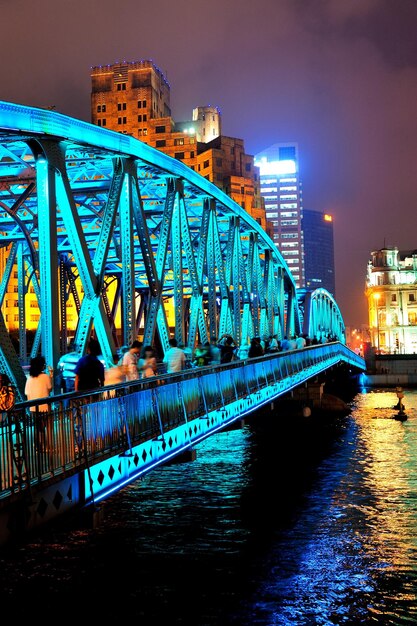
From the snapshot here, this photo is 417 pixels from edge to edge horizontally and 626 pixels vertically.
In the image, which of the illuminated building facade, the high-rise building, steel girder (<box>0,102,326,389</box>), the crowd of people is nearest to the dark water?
the crowd of people

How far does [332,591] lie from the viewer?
14281 mm

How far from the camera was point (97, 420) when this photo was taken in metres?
11.1

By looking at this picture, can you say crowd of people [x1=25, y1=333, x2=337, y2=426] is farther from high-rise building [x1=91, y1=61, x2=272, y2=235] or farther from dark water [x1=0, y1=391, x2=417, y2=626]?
high-rise building [x1=91, y1=61, x2=272, y2=235]

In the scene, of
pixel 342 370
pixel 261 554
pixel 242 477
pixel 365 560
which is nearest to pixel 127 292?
pixel 261 554

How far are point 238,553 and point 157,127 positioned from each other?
418 feet

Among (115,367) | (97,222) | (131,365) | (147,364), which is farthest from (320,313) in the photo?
(115,367)

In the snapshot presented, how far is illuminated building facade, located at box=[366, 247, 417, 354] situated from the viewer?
151m

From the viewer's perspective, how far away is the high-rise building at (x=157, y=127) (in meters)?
136

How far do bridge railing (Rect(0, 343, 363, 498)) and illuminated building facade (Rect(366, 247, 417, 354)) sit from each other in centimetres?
13357

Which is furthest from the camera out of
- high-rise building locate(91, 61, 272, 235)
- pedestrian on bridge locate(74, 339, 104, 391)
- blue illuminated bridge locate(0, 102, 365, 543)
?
high-rise building locate(91, 61, 272, 235)

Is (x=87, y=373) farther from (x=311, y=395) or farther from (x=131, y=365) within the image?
(x=311, y=395)

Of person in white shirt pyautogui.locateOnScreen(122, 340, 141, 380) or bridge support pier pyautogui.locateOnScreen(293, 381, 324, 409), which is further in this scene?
bridge support pier pyautogui.locateOnScreen(293, 381, 324, 409)

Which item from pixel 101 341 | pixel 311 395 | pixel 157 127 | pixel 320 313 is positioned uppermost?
pixel 157 127

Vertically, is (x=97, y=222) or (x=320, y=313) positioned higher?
(x=97, y=222)
